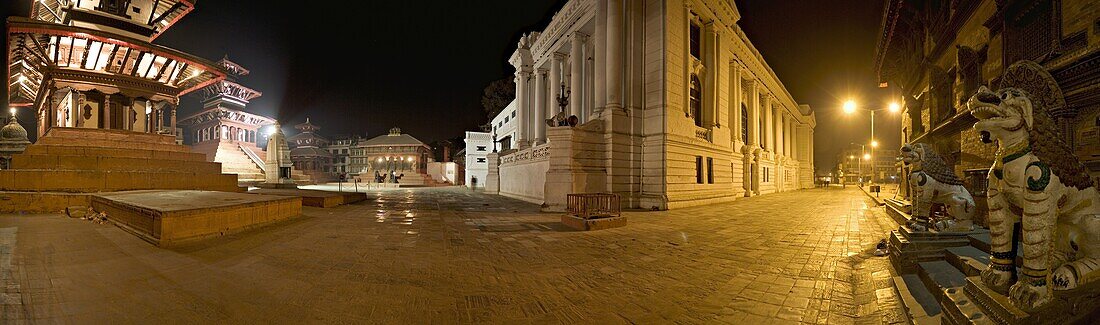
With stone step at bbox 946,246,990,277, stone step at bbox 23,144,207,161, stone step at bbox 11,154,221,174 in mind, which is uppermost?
stone step at bbox 23,144,207,161

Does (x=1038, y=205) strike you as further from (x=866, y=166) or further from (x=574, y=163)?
(x=866, y=166)

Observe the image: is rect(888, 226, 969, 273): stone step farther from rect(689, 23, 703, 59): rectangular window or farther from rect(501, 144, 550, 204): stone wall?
rect(689, 23, 703, 59): rectangular window

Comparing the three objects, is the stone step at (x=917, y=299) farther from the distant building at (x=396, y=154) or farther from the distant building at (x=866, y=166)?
the distant building at (x=396, y=154)

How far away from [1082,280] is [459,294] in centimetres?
487

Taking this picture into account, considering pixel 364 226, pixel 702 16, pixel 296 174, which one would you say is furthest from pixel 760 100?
pixel 296 174

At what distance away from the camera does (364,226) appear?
9.09 meters

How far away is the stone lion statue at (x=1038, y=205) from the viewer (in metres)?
2.38

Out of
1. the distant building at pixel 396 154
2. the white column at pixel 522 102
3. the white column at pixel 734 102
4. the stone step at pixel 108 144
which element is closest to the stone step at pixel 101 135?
the stone step at pixel 108 144

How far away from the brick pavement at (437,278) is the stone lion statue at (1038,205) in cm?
125

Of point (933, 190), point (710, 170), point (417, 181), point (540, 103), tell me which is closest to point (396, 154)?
point (417, 181)

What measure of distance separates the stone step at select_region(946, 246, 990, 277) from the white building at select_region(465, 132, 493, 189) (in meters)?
39.2

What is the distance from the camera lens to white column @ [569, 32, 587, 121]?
20.5 meters

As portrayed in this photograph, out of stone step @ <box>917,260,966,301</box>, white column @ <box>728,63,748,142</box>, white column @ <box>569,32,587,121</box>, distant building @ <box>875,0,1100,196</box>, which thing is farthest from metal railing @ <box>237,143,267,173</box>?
distant building @ <box>875,0,1100,196</box>

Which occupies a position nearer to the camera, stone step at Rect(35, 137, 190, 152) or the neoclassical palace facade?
stone step at Rect(35, 137, 190, 152)
